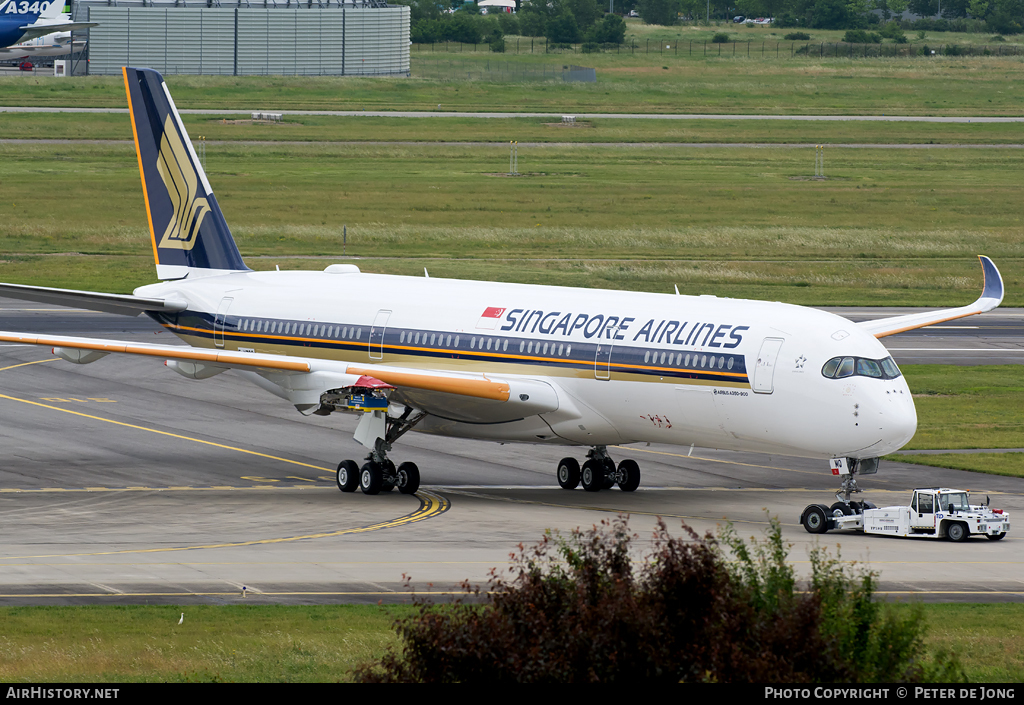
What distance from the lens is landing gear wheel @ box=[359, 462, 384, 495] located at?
131 feet

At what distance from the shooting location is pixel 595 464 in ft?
136

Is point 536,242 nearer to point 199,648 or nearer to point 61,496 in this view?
point 61,496

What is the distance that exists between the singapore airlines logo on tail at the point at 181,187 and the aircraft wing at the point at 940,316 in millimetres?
21426

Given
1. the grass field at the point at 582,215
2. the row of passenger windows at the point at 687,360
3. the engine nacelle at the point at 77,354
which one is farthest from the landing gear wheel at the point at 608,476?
the grass field at the point at 582,215

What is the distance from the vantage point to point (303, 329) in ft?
143

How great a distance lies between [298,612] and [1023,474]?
25.3m

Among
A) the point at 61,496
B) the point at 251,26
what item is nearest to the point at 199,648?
the point at 61,496

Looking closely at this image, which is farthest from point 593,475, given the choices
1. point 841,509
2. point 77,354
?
point 77,354

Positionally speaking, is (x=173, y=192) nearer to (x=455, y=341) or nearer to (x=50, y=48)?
(x=455, y=341)

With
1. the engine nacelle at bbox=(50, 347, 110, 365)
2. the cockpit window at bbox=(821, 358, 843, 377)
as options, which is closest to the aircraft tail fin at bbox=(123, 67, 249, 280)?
the engine nacelle at bbox=(50, 347, 110, 365)

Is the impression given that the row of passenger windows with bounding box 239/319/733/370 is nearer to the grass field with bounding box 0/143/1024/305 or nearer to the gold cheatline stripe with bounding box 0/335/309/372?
the gold cheatline stripe with bounding box 0/335/309/372

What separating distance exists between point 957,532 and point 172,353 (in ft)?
66.2

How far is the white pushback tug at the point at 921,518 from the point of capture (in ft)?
114

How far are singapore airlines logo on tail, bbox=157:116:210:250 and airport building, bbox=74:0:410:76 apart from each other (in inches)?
5436
